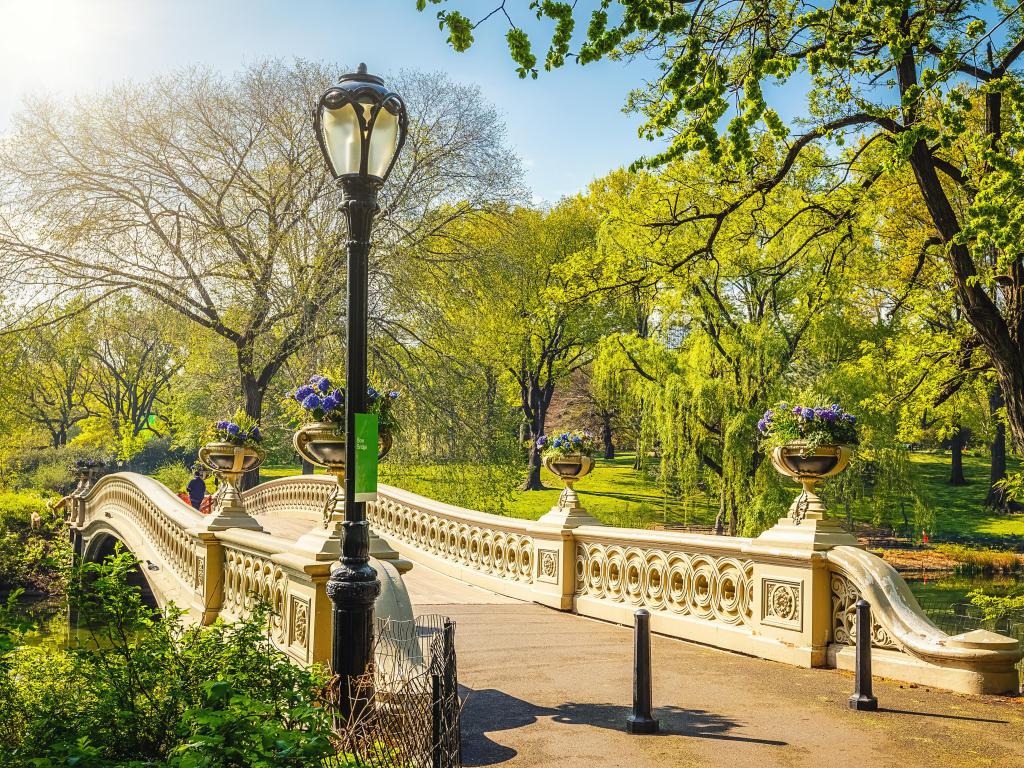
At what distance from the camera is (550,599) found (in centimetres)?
1257

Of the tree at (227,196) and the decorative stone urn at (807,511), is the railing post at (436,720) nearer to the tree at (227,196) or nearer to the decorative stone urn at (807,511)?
the decorative stone urn at (807,511)

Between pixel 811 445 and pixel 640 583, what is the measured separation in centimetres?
302

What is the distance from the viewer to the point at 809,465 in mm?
9453

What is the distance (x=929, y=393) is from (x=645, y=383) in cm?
1027

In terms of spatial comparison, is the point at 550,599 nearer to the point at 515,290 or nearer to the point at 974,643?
the point at 974,643

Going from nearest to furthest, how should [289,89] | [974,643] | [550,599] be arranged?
[974,643], [550,599], [289,89]

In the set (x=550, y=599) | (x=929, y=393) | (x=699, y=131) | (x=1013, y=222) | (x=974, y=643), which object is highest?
(x=699, y=131)

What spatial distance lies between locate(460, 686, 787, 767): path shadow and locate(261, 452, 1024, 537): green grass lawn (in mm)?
15104

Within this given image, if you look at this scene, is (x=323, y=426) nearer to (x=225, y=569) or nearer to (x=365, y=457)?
(x=365, y=457)

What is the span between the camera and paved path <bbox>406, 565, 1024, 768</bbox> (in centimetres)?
580

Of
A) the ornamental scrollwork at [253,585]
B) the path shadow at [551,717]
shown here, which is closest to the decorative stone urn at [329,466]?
the ornamental scrollwork at [253,585]

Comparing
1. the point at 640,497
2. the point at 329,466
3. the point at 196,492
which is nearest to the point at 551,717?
the point at 329,466

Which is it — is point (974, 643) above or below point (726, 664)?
above

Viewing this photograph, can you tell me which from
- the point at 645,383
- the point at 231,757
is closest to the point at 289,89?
the point at 645,383
